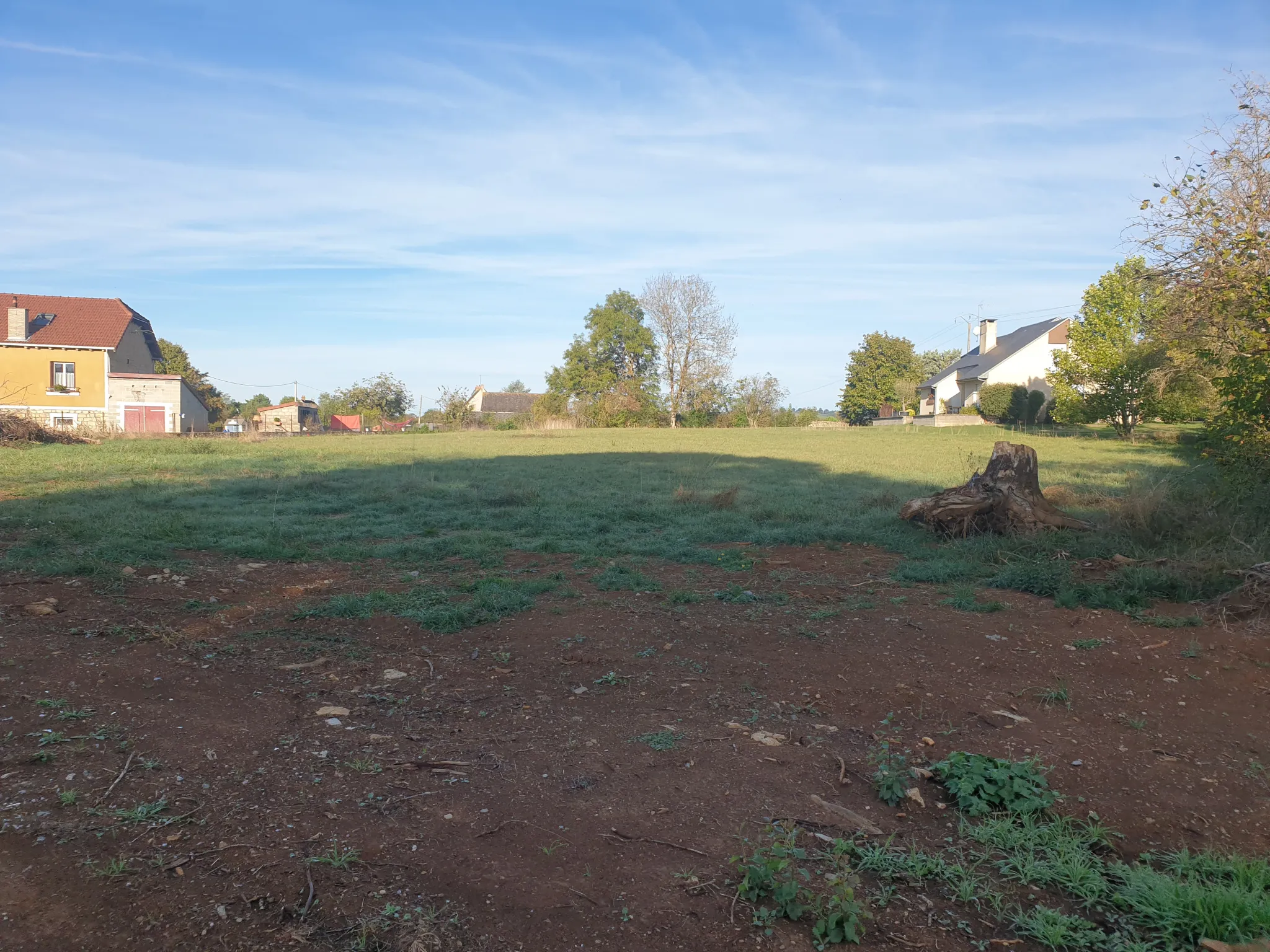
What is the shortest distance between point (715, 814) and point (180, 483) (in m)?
13.4

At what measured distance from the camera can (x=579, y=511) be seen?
11805 mm

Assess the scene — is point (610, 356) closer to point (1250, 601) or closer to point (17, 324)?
point (17, 324)

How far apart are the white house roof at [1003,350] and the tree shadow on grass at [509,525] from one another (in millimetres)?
39275

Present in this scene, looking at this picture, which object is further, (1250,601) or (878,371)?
(878,371)

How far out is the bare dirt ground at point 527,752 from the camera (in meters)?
2.63

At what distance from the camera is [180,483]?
45.3 feet

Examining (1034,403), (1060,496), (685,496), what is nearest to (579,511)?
(685,496)

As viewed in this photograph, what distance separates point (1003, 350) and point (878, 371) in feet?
65.3

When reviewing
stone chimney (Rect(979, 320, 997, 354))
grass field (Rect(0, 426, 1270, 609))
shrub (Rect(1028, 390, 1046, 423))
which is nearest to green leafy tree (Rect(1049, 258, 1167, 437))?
grass field (Rect(0, 426, 1270, 609))

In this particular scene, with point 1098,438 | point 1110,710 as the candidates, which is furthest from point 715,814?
point 1098,438

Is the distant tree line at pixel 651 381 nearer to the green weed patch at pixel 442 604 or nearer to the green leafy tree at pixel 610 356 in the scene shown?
the green leafy tree at pixel 610 356

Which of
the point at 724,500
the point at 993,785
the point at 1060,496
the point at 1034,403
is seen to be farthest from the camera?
the point at 1034,403

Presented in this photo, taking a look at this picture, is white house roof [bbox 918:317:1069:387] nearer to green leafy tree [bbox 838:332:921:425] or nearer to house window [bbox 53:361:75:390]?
green leafy tree [bbox 838:332:921:425]

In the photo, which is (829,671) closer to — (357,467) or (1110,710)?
(1110,710)
